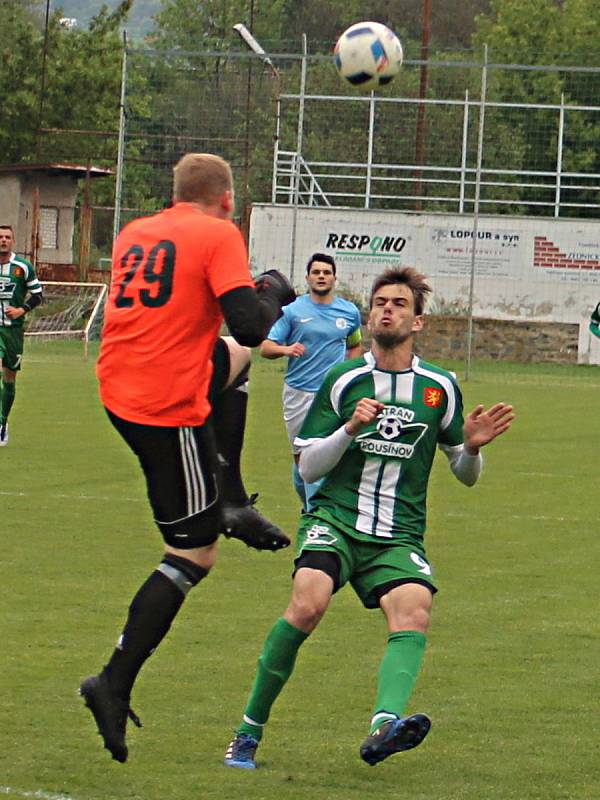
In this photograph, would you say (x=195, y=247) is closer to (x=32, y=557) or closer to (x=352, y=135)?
(x=32, y=557)

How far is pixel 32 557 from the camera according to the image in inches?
412

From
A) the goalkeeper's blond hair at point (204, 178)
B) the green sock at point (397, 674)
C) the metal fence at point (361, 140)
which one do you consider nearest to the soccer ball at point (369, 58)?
the goalkeeper's blond hair at point (204, 178)

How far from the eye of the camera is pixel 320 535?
6125mm

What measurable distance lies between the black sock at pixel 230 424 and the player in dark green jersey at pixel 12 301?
Answer: 32.3ft

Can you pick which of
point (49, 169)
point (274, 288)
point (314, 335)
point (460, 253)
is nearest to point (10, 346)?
point (314, 335)

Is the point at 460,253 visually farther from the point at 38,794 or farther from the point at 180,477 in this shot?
the point at 38,794

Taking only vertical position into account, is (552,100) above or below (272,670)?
above

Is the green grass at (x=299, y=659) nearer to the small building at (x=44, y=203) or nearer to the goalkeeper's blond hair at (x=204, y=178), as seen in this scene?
the goalkeeper's blond hair at (x=204, y=178)

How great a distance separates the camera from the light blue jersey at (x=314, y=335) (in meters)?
12.2

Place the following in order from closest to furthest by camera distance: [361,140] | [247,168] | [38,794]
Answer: [38,794]
[247,168]
[361,140]

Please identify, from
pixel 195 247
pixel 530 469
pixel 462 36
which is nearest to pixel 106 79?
pixel 462 36

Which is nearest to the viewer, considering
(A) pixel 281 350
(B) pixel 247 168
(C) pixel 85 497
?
(A) pixel 281 350

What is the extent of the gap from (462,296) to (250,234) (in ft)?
14.0

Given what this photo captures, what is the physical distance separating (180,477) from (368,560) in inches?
29.7
